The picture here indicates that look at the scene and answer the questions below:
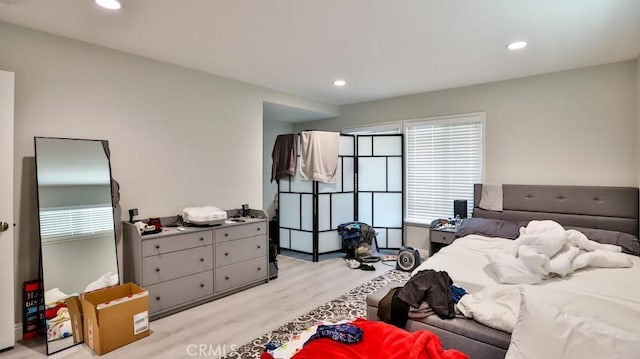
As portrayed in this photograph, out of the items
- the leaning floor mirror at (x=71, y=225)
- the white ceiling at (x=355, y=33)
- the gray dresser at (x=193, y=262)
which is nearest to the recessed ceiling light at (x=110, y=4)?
the white ceiling at (x=355, y=33)

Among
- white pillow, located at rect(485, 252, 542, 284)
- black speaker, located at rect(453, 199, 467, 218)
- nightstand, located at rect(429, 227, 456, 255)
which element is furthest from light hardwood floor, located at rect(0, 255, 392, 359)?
white pillow, located at rect(485, 252, 542, 284)

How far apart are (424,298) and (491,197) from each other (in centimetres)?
267

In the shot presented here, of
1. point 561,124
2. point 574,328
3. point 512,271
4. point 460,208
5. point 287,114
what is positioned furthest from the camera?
point 287,114

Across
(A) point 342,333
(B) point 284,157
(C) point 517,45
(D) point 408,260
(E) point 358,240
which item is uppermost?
(C) point 517,45

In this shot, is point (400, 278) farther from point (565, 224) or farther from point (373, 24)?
point (373, 24)

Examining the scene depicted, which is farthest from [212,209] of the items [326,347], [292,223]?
[326,347]

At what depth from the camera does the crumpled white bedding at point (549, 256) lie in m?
2.47

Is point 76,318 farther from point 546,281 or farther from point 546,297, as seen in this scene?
point 546,281

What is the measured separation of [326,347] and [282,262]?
3411mm

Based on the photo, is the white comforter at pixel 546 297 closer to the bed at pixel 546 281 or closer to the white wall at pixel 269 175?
the bed at pixel 546 281

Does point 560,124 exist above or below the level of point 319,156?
above

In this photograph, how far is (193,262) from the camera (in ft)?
10.8

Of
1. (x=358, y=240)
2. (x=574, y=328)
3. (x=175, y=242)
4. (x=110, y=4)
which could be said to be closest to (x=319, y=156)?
(x=358, y=240)

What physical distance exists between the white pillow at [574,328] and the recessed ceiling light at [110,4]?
3107 mm
